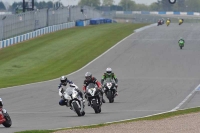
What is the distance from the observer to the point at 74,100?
19.5 m

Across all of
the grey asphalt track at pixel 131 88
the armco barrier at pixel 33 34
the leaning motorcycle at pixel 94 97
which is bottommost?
the armco barrier at pixel 33 34

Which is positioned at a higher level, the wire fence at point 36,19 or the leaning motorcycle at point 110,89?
the leaning motorcycle at point 110,89

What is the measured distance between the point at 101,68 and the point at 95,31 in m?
31.5

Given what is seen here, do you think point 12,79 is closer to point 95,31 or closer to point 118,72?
point 118,72

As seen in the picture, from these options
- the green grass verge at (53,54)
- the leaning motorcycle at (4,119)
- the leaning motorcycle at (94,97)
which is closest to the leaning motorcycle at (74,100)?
the leaning motorcycle at (94,97)

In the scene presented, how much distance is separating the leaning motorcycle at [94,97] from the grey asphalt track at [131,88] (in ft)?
1.07

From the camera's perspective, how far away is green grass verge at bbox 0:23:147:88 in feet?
135

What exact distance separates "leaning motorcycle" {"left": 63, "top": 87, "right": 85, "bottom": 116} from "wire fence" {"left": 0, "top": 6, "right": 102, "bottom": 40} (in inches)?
1529

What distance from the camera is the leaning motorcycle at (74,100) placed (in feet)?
63.6

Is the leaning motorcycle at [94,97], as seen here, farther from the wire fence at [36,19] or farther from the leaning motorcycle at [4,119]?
the wire fence at [36,19]

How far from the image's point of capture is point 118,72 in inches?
1610

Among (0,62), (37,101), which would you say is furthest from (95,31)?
(37,101)

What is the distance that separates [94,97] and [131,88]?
35.1 ft

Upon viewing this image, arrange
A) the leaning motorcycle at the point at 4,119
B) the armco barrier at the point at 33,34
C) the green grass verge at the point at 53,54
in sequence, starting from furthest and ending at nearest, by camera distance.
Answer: the armco barrier at the point at 33,34 < the green grass verge at the point at 53,54 < the leaning motorcycle at the point at 4,119
